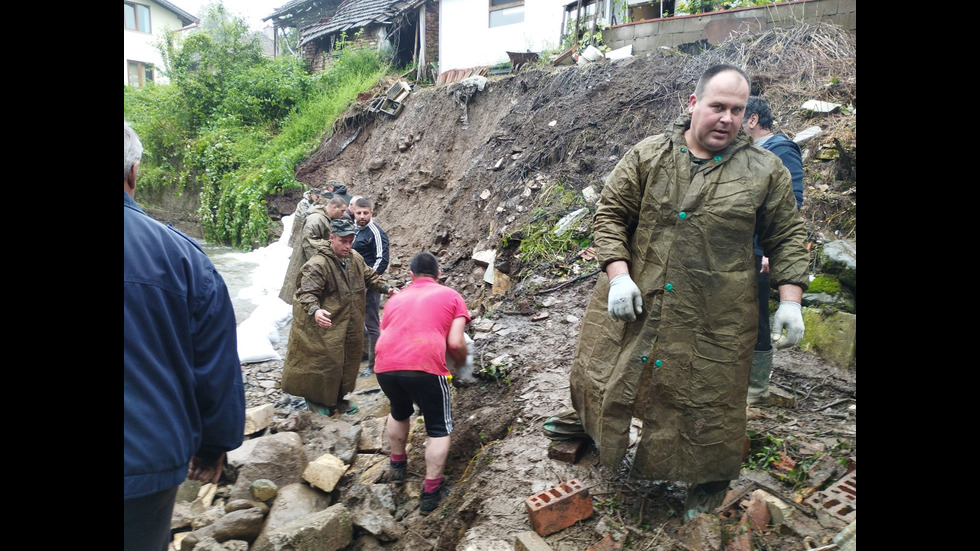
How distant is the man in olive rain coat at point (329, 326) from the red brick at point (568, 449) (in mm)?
2224

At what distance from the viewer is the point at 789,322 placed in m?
2.44

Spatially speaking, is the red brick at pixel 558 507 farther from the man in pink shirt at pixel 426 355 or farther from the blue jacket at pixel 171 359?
the blue jacket at pixel 171 359

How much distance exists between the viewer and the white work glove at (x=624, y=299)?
2.39m

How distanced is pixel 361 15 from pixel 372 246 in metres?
15.3

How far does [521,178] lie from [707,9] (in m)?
4.59

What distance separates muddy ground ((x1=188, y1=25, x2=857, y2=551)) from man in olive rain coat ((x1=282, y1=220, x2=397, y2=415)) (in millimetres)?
566

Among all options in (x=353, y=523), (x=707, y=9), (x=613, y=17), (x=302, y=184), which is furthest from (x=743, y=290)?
(x=302, y=184)

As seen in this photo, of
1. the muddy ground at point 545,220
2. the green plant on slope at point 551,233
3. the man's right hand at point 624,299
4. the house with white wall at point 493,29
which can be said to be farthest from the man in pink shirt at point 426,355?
the house with white wall at point 493,29

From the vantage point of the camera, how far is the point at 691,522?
244 centimetres

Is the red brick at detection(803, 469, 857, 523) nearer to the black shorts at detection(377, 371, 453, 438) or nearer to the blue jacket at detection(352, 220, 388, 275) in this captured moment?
the black shorts at detection(377, 371, 453, 438)

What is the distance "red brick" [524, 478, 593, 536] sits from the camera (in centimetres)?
261

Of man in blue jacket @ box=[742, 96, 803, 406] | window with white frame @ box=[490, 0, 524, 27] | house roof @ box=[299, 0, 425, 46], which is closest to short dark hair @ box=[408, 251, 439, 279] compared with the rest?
man in blue jacket @ box=[742, 96, 803, 406]

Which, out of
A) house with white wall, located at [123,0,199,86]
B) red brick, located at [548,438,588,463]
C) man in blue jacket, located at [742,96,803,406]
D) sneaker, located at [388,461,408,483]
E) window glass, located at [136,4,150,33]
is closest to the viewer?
red brick, located at [548,438,588,463]

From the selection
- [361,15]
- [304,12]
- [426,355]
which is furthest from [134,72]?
[426,355]
